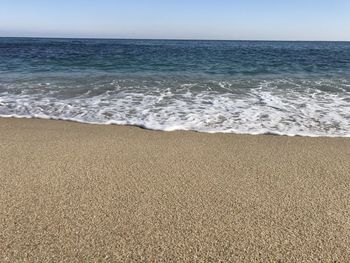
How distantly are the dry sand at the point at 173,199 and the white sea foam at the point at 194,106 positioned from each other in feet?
2.66

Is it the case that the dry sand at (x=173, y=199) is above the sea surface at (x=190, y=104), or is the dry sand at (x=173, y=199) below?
above

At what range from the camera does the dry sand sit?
2480 mm

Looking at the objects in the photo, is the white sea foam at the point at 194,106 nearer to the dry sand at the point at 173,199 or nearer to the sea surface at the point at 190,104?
the sea surface at the point at 190,104

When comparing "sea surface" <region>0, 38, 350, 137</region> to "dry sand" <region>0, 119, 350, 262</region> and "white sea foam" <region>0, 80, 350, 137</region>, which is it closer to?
"white sea foam" <region>0, 80, 350, 137</region>

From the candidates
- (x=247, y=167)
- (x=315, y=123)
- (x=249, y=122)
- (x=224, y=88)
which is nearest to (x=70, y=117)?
(x=249, y=122)

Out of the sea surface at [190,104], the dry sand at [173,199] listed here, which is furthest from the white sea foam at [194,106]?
the dry sand at [173,199]

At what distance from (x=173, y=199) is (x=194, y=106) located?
4.06 meters

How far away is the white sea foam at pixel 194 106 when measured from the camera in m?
5.74

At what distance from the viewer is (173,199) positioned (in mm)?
3166

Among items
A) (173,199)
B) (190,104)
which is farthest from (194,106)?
(173,199)

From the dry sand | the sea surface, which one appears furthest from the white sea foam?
the dry sand

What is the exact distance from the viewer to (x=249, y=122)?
5910 millimetres

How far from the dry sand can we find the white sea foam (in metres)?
0.81

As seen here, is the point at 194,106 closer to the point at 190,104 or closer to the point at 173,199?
the point at 190,104
